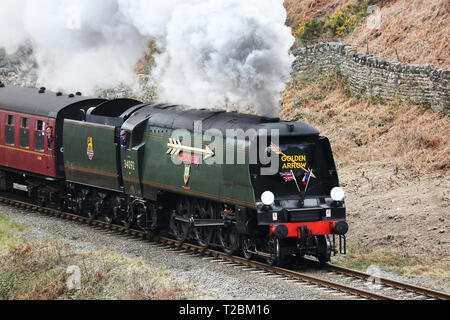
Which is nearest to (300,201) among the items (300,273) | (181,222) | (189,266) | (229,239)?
(300,273)

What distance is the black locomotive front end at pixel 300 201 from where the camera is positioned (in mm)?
13016

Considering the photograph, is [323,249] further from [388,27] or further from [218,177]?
[388,27]

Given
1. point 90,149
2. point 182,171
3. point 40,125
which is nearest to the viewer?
point 182,171

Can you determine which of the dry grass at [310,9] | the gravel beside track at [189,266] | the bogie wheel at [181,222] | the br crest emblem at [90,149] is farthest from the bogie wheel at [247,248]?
the dry grass at [310,9]

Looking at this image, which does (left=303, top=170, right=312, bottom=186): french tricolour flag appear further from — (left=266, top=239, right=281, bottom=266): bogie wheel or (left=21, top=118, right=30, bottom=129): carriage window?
(left=21, top=118, right=30, bottom=129): carriage window

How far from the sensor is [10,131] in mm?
19859

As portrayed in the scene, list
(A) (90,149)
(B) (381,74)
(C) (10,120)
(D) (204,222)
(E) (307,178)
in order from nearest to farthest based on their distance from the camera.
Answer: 1. (E) (307,178)
2. (D) (204,222)
3. (A) (90,149)
4. (C) (10,120)
5. (B) (381,74)

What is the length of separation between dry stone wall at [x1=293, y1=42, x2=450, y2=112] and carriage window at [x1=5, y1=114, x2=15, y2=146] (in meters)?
12.1

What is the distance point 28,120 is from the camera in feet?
63.1

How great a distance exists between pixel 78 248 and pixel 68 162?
3661 millimetres

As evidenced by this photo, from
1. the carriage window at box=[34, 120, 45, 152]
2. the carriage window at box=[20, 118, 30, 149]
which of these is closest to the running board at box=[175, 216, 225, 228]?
the carriage window at box=[34, 120, 45, 152]

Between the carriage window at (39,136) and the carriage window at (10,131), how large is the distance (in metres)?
1.10

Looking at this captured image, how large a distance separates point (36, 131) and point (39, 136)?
176mm
